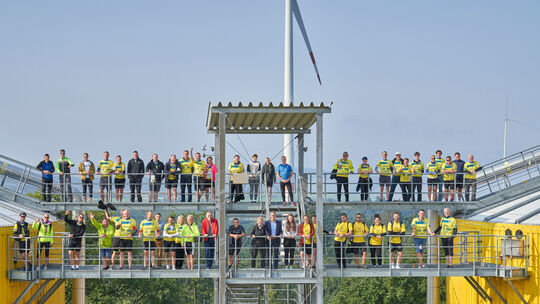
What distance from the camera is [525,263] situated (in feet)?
80.6

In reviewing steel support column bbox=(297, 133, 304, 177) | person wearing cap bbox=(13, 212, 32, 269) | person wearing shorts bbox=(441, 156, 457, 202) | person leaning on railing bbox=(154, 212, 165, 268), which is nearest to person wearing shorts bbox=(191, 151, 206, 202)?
steel support column bbox=(297, 133, 304, 177)

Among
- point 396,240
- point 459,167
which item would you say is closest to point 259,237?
point 396,240

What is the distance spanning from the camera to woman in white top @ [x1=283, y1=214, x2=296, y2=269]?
2241cm

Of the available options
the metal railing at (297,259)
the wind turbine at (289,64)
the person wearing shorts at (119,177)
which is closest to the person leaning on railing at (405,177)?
the metal railing at (297,259)

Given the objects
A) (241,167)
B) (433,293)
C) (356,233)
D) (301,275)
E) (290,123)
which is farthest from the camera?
(433,293)

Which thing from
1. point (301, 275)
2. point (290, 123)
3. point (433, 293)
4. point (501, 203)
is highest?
point (290, 123)

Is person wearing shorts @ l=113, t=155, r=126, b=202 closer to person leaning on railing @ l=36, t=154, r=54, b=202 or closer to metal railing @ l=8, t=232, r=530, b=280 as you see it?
person leaning on railing @ l=36, t=154, r=54, b=202

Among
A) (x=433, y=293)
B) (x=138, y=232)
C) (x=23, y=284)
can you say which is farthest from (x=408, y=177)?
(x=23, y=284)

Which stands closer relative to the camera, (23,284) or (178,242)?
(178,242)

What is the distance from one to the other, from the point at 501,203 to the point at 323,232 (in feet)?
30.8

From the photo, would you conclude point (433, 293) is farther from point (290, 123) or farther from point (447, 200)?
point (290, 123)

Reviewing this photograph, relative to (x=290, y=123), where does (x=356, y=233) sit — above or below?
below

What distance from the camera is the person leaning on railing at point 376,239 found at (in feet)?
77.6

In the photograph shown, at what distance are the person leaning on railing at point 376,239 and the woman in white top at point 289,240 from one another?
2583 mm
